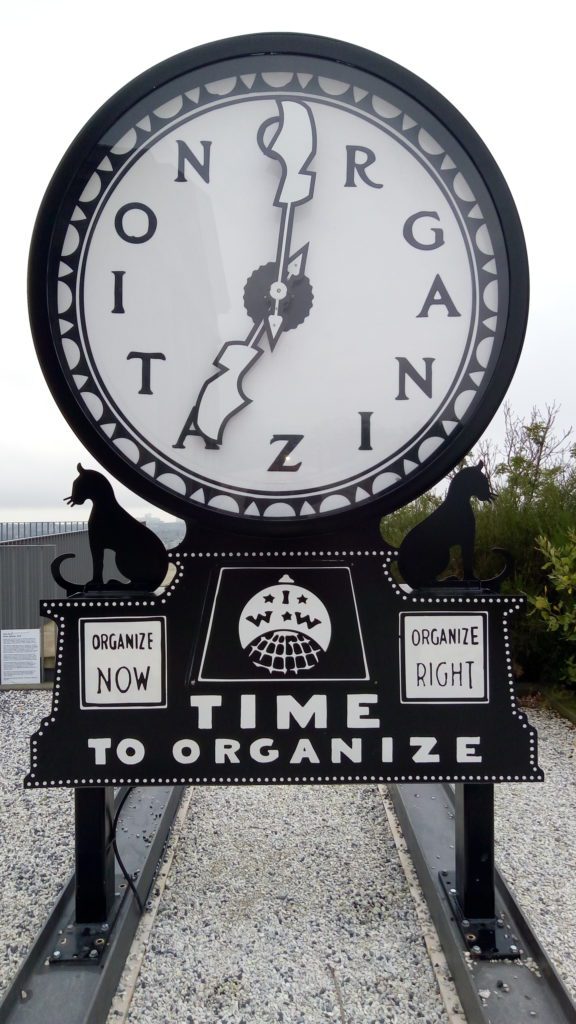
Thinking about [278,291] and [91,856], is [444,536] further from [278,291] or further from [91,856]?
[91,856]

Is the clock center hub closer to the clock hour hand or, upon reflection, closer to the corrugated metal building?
the clock hour hand

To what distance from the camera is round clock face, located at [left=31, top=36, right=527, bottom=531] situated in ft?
6.22

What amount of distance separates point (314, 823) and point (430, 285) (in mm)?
A: 2636

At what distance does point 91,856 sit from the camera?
6.86ft

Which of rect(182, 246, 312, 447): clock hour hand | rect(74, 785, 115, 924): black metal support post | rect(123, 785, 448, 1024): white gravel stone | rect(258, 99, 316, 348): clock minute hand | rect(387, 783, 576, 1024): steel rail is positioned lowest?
rect(123, 785, 448, 1024): white gravel stone

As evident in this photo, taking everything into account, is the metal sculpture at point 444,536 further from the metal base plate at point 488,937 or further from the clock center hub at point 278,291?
the metal base plate at point 488,937

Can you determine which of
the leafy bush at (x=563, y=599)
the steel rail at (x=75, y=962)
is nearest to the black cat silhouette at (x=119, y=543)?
the steel rail at (x=75, y=962)

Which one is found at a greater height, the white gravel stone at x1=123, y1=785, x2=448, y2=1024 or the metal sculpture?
the metal sculpture

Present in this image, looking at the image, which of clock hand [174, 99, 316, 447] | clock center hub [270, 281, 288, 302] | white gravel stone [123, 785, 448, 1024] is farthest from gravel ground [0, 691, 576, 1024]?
clock center hub [270, 281, 288, 302]

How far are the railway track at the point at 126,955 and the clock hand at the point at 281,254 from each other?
6.05ft

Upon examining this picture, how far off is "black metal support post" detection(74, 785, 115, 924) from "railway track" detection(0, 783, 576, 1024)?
0.18 ft

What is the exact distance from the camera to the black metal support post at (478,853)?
208 centimetres

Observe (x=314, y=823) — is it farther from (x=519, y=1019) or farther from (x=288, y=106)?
(x=288, y=106)

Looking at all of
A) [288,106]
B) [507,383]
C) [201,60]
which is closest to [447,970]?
[507,383]
